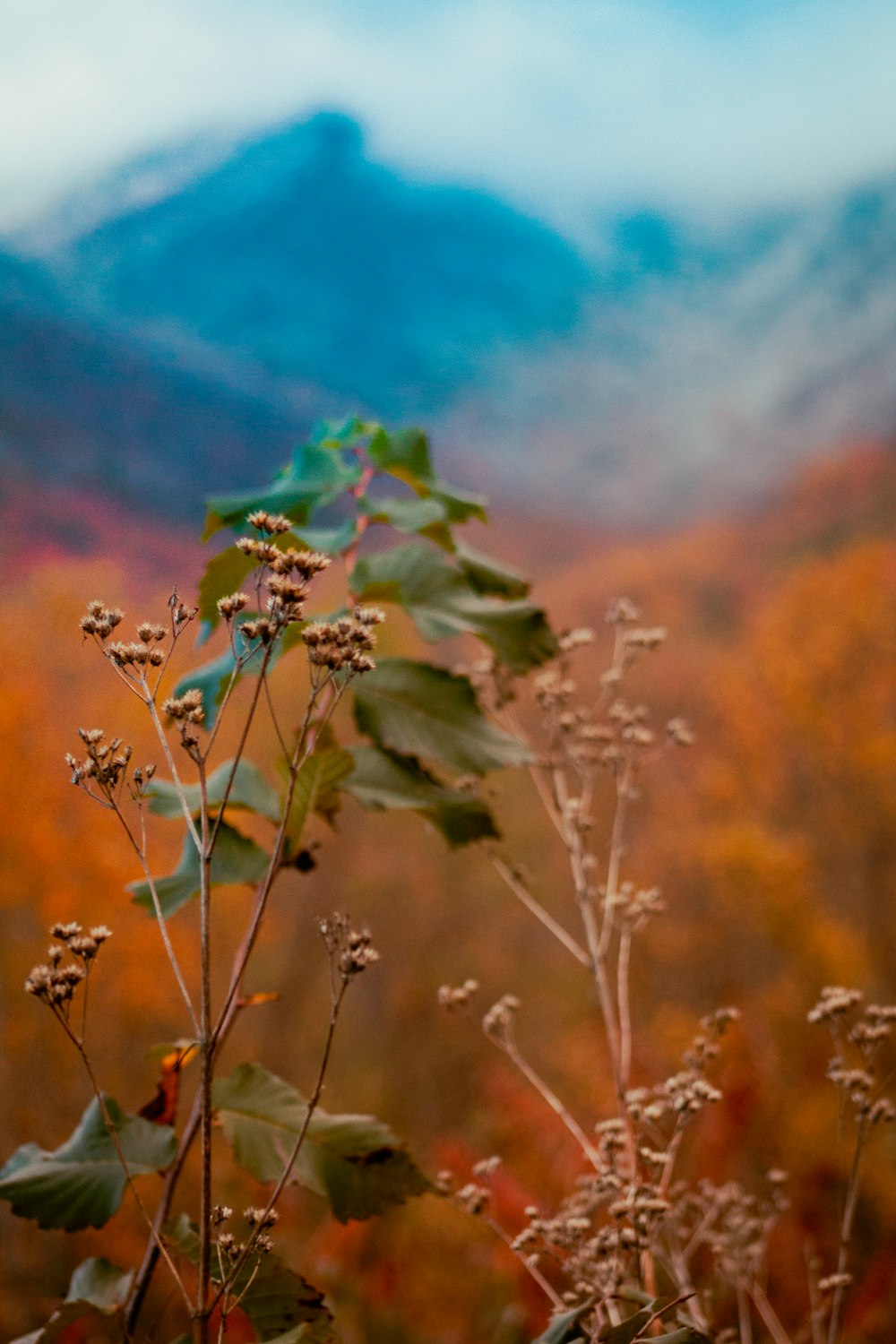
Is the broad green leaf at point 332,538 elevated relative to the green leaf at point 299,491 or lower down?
lower down

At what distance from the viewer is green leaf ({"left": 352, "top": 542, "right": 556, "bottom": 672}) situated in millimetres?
751

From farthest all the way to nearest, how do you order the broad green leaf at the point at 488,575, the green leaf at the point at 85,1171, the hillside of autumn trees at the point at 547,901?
the hillside of autumn trees at the point at 547,901, the broad green leaf at the point at 488,575, the green leaf at the point at 85,1171

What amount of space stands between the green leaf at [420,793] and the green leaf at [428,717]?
0.04 feet

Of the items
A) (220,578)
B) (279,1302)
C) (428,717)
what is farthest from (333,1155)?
(220,578)

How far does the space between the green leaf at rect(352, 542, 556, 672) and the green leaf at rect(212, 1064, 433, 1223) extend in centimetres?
34

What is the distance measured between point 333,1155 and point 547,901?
6213 mm

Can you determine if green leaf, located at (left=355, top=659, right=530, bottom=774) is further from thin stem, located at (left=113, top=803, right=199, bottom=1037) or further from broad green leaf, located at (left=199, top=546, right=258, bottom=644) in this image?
thin stem, located at (left=113, top=803, right=199, bottom=1037)

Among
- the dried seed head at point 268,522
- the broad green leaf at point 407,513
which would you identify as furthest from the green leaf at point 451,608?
the dried seed head at point 268,522

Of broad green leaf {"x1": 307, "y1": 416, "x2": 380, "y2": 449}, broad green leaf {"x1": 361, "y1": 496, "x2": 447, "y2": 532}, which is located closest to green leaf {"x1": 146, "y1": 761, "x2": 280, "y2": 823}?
broad green leaf {"x1": 361, "y1": 496, "x2": 447, "y2": 532}

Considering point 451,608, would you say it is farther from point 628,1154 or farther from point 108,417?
point 108,417

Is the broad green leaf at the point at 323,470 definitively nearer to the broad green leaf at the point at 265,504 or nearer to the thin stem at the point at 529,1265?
the broad green leaf at the point at 265,504

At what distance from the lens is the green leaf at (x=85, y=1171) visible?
1.87 ft

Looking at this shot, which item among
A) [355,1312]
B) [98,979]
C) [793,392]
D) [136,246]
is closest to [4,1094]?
[98,979]

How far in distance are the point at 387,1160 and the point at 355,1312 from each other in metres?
4.48
